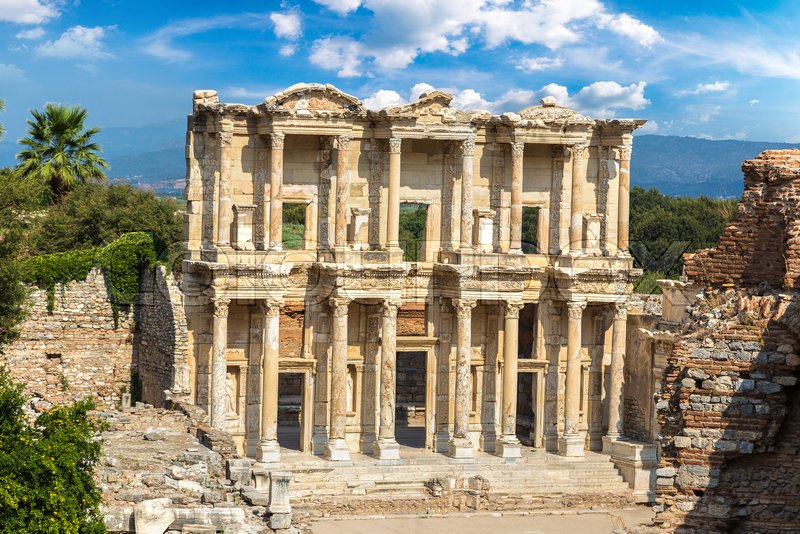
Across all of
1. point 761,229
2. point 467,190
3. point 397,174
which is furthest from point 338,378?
point 761,229

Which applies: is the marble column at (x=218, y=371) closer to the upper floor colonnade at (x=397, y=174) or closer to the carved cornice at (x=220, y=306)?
the carved cornice at (x=220, y=306)

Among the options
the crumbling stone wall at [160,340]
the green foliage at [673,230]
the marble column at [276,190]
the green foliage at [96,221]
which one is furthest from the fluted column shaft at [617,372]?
the green foliage at [673,230]

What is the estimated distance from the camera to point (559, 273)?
37.2 metres

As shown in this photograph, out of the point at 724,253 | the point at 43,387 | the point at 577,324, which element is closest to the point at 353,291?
the point at 577,324

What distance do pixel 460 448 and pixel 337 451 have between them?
3298 millimetres

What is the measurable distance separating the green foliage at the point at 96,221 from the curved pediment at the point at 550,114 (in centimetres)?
1531

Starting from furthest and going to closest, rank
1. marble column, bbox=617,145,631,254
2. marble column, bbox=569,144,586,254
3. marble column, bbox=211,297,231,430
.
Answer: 1. marble column, bbox=617,145,631,254
2. marble column, bbox=569,144,586,254
3. marble column, bbox=211,297,231,430

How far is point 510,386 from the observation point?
3659 centimetres

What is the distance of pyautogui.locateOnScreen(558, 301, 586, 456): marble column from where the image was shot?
121ft

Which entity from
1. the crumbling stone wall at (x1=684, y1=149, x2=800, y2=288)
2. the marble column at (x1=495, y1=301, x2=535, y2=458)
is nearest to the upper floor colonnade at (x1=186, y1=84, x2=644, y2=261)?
the marble column at (x1=495, y1=301, x2=535, y2=458)

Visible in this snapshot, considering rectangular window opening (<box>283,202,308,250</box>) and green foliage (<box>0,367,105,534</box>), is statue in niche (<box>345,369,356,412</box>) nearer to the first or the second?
green foliage (<box>0,367,105,534</box>)

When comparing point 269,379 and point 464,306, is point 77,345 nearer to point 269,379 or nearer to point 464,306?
point 269,379

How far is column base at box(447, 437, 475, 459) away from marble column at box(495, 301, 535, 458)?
980 millimetres

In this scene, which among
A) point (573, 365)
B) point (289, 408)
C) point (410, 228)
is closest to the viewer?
point (573, 365)
